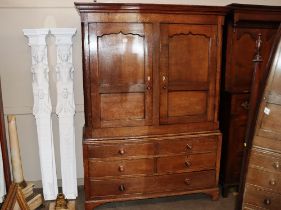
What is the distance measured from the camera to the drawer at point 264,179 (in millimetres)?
1856

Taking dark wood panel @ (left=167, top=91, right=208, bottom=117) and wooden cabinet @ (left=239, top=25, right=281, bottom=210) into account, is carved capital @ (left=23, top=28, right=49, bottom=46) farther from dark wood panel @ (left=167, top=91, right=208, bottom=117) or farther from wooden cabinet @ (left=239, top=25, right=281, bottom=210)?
wooden cabinet @ (left=239, top=25, right=281, bottom=210)

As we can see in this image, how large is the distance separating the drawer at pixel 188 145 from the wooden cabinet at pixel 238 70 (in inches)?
9.4

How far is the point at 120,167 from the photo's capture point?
2.39 meters

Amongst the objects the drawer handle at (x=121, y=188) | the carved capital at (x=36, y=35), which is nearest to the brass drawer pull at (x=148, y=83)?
the drawer handle at (x=121, y=188)

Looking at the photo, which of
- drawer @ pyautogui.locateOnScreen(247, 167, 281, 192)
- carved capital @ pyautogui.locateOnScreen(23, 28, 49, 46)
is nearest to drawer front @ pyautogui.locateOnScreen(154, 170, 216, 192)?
drawer @ pyautogui.locateOnScreen(247, 167, 281, 192)

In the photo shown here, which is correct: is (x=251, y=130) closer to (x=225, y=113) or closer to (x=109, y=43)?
(x=225, y=113)

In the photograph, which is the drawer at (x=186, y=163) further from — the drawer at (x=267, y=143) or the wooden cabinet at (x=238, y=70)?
the drawer at (x=267, y=143)

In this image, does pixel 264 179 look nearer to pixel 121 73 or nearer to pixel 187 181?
pixel 187 181

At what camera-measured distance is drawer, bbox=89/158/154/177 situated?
7.76 feet

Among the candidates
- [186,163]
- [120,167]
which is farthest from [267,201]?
[120,167]

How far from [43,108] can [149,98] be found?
99 cm

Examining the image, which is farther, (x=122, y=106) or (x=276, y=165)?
(x=122, y=106)

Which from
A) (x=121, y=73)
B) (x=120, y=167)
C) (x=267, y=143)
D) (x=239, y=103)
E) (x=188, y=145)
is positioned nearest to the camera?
(x=267, y=143)

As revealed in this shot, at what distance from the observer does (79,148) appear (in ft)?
9.50
